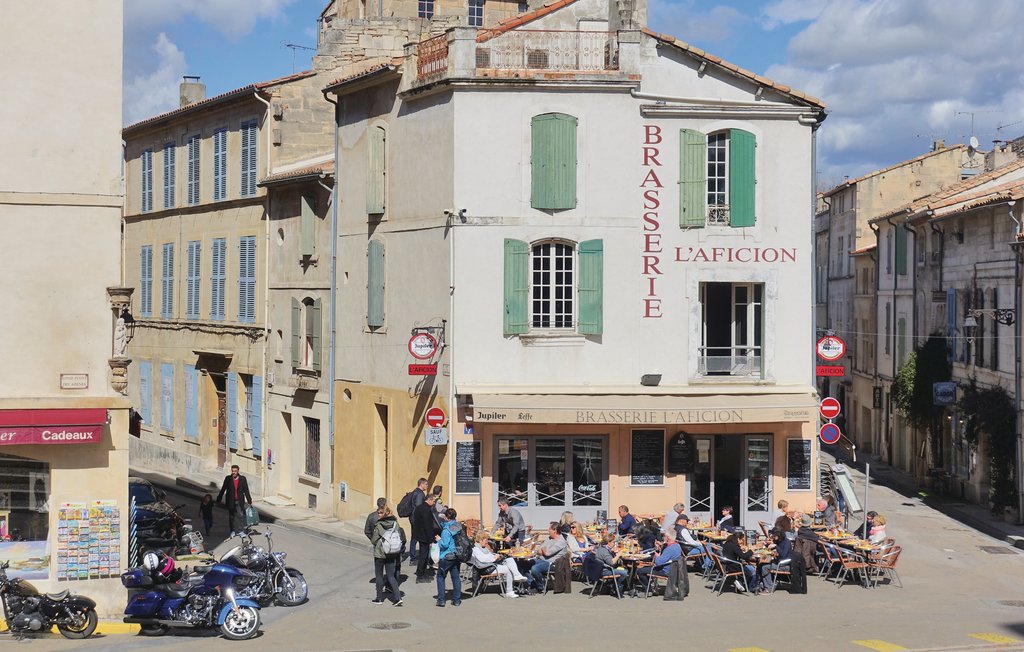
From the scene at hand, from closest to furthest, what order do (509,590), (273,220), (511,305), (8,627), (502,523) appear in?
(8,627) → (509,590) → (502,523) → (511,305) → (273,220)

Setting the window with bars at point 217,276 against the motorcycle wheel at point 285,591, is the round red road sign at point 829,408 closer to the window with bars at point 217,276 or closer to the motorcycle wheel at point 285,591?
the motorcycle wheel at point 285,591

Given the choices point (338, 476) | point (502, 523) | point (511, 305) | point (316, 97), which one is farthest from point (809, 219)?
point (316, 97)

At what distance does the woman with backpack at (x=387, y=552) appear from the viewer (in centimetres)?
2108

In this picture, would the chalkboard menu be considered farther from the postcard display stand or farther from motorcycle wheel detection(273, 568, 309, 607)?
the postcard display stand

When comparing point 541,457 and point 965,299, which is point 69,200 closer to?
point 541,457

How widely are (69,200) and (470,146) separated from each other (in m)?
8.41

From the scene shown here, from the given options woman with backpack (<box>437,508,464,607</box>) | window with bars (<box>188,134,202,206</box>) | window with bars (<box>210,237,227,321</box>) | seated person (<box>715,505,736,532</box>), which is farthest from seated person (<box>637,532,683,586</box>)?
window with bars (<box>188,134,202,206</box>)

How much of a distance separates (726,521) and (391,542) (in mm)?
7896

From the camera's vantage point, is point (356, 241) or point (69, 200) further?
point (356, 241)

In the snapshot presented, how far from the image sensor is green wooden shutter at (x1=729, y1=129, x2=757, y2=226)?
86.6 ft

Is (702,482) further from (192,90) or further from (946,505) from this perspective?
(192,90)

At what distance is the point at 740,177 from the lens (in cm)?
2641

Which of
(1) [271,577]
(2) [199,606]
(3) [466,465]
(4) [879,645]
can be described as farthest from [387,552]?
(4) [879,645]

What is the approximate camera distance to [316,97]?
35812 mm
